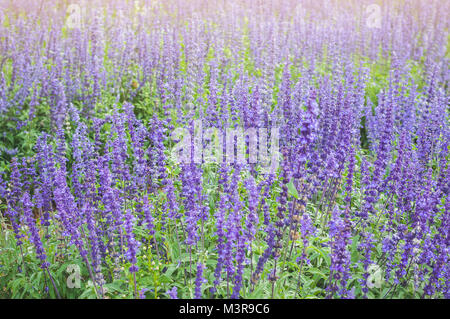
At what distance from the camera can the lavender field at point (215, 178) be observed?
16.0 ft

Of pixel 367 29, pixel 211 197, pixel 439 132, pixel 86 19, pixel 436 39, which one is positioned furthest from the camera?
pixel 367 29

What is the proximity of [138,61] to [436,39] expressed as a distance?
10.2m

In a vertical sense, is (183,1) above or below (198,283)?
above

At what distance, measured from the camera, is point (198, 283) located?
414cm

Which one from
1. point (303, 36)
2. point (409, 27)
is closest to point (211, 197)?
point (303, 36)

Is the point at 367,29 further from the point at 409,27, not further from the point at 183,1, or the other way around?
the point at 183,1

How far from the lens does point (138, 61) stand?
440 inches

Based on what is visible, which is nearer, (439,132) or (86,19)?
(439,132)

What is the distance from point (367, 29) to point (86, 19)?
398 inches

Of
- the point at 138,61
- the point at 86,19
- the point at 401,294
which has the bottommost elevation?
the point at 401,294

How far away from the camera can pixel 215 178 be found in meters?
7.34

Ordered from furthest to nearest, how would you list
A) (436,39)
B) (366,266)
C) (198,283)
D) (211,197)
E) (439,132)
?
(436,39)
(439,132)
(211,197)
(366,266)
(198,283)

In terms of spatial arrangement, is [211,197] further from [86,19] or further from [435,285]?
[86,19]

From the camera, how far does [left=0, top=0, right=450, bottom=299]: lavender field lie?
192 inches
